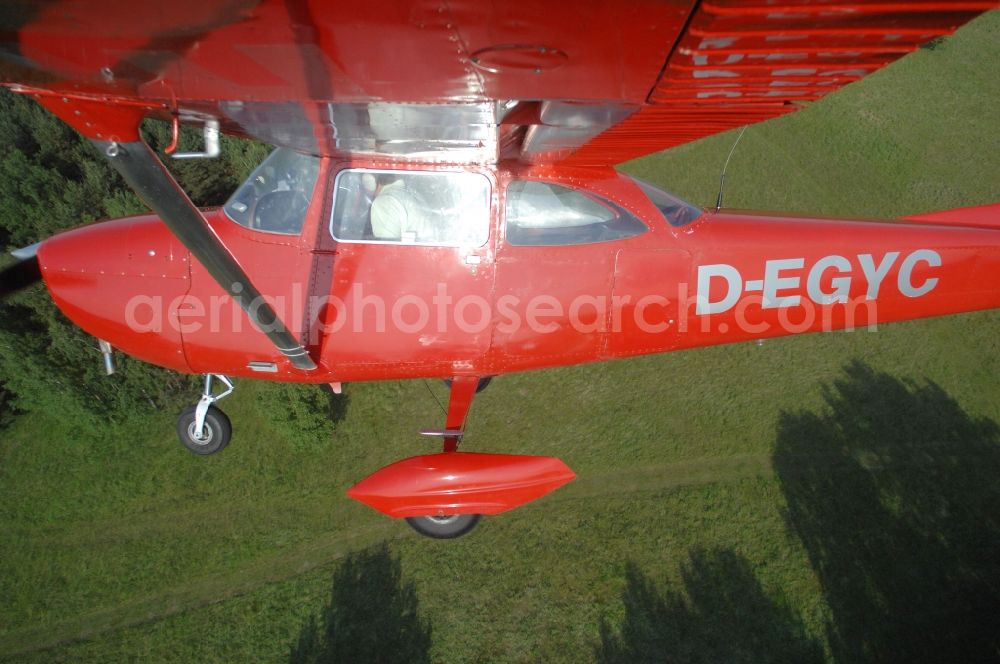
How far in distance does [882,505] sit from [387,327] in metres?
4.03

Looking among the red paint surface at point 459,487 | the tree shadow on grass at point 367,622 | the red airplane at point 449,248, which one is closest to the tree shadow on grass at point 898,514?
the red airplane at point 449,248

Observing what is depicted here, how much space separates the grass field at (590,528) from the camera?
12.8 ft

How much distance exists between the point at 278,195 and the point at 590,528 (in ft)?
10.5

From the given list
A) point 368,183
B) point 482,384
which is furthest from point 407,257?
point 482,384

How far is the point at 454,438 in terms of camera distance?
3998 millimetres

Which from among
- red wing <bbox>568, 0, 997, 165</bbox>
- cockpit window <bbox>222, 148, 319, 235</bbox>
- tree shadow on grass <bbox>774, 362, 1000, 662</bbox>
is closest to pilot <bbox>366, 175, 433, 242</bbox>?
cockpit window <bbox>222, 148, 319, 235</bbox>

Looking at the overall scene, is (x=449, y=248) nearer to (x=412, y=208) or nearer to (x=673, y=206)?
(x=412, y=208)

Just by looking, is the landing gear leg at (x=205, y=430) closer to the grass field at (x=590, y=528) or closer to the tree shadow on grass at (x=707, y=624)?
the grass field at (x=590, y=528)

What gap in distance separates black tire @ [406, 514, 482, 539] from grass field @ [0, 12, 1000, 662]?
255 millimetres

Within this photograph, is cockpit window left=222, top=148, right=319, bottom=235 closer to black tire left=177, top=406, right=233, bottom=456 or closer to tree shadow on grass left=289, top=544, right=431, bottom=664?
black tire left=177, top=406, right=233, bottom=456

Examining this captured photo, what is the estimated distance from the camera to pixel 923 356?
548cm

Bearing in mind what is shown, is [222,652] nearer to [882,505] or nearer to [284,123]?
[284,123]

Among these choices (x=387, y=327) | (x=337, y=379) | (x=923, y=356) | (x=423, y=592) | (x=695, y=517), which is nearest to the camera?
(x=387, y=327)

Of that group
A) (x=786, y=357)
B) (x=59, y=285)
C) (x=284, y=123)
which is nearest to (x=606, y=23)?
(x=284, y=123)
